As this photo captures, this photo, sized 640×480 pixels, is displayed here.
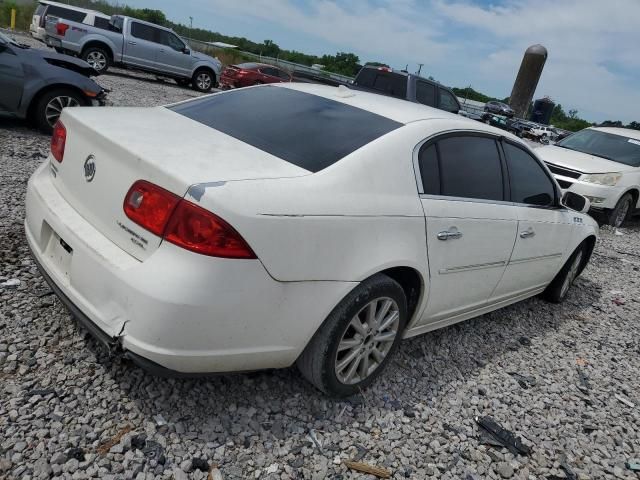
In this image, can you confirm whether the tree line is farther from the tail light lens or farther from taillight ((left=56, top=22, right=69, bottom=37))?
the tail light lens

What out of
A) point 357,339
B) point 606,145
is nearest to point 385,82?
point 606,145

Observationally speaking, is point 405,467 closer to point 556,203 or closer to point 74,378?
point 74,378

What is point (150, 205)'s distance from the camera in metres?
2.09

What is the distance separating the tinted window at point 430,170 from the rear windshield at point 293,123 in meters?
0.23

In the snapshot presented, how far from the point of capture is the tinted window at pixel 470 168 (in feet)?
9.84

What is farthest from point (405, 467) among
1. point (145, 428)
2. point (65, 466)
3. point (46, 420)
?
point (46, 420)

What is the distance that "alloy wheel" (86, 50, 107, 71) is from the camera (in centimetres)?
1591

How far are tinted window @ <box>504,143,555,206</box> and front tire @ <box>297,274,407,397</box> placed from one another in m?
1.43

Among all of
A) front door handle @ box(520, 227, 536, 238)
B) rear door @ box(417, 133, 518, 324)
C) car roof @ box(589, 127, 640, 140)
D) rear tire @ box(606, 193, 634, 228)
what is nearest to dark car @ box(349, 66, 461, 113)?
car roof @ box(589, 127, 640, 140)

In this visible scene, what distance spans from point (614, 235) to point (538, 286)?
18.4 ft

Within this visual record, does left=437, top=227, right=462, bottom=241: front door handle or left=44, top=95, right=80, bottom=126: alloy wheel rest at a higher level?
left=437, top=227, right=462, bottom=241: front door handle

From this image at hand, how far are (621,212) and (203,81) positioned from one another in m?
14.6

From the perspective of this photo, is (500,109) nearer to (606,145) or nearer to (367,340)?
(606,145)

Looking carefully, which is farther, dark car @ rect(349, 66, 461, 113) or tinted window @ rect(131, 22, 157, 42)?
tinted window @ rect(131, 22, 157, 42)
